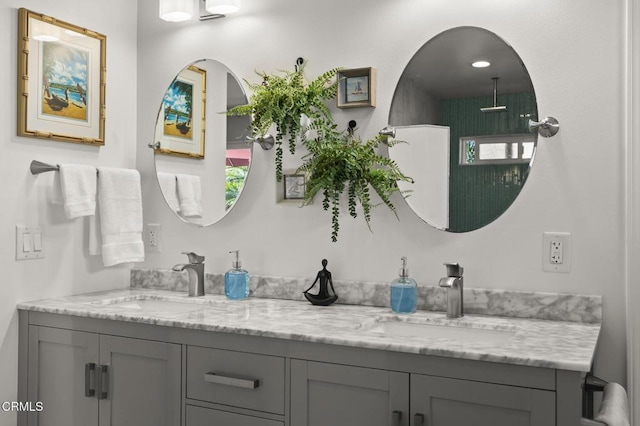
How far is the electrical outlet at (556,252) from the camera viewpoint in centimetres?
198

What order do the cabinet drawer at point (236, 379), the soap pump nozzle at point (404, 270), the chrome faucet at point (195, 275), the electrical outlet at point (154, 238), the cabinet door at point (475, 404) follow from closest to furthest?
the cabinet door at point (475, 404)
the cabinet drawer at point (236, 379)
the soap pump nozzle at point (404, 270)
the chrome faucet at point (195, 275)
the electrical outlet at point (154, 238)

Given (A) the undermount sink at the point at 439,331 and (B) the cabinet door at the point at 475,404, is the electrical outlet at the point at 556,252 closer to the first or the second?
(A) the undermount sink at the point at 439,331

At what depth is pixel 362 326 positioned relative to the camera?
6.33 feet

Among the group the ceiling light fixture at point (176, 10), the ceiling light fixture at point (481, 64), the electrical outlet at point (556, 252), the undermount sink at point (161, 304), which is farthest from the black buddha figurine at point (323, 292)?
the ceiling light fixture at point (176, 10)

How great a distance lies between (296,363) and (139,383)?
62 cm

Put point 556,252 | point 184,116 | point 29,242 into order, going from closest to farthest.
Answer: point 556,252
point 29,242
point 184,116

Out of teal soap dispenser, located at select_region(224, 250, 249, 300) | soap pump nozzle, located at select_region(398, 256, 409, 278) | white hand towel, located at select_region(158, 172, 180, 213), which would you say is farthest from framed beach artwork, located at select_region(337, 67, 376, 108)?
white hand towel, located at select_region(158, 172, 180, 213)

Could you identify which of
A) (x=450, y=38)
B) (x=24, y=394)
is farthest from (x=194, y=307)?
(x=450, y=38)

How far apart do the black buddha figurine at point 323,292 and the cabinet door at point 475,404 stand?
2.26 ft

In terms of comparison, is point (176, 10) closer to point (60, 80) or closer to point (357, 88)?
point (60, 80)

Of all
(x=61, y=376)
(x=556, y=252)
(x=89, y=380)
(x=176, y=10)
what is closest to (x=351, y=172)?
(x=556, y=252)

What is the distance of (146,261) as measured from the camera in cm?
278

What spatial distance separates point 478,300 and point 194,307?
108 cm

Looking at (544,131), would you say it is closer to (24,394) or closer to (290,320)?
(290,320)
